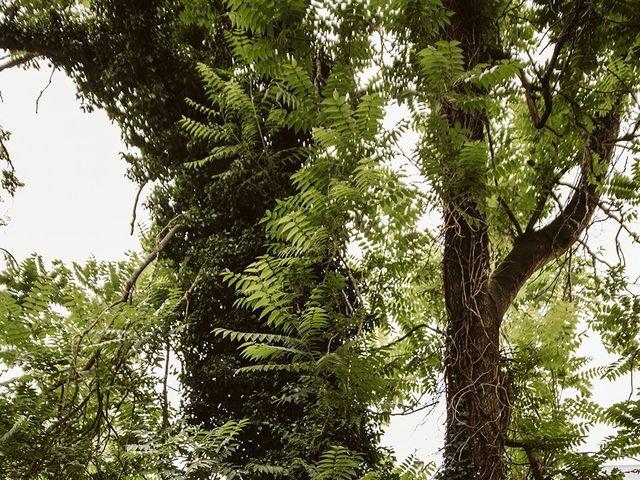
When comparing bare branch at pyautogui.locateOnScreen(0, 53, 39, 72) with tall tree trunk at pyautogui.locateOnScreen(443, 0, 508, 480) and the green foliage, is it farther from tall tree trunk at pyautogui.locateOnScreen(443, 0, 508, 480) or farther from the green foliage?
tall tree trunk at pyautogui.locateOnScreen(443, 0, 508, 480)

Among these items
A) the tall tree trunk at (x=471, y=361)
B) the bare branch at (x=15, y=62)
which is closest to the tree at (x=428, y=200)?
the tall tree trunk at (x=471, y=361)

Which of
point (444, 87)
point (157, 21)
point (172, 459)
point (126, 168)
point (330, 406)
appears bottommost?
point (172, 459)

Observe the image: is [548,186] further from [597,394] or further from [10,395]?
[10,395]

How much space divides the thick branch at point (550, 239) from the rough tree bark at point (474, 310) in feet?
0.05

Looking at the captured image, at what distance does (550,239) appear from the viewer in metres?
5.07

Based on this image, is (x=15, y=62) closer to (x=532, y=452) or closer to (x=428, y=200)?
(x=428, y=200)

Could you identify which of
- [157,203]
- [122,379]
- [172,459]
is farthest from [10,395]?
[157,203]

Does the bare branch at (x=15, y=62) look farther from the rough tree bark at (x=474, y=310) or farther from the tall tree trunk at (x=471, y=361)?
the tall tree trunk at (x=471, y=361)

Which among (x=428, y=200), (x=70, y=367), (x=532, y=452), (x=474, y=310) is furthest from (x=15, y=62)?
(x=532, y=452)

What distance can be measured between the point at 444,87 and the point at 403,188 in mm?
679

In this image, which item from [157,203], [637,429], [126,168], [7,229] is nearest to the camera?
[637,429]

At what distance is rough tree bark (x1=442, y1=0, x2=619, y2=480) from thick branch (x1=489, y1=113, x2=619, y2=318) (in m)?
0.02

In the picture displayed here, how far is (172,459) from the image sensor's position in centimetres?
382

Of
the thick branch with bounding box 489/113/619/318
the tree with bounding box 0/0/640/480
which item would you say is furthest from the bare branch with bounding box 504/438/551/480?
the thick branch with bounding box 489/113/619/318
